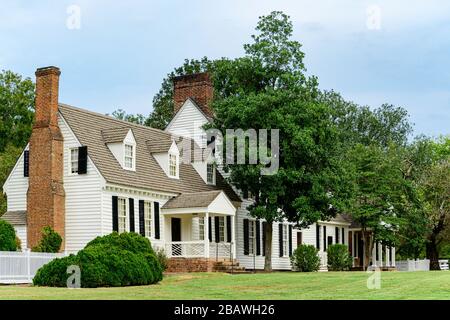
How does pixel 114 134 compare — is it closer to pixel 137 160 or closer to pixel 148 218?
pixel 137 160

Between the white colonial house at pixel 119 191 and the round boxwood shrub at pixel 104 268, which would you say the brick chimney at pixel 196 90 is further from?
the round boxwood shrub at pixel 104 268

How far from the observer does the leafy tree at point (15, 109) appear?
64.3 m

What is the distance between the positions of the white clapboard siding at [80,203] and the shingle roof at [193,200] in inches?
178

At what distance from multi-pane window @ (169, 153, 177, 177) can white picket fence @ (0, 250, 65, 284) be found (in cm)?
1119

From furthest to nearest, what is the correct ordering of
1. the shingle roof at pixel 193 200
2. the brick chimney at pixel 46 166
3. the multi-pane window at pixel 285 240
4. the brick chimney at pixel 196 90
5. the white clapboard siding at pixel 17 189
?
the multi-pane window at pixel 285 240 → the brick chimney at pixel 196 90 → the shingle roof at pixel 193 200 → the white clapboard siding at pixel 17 189 → the brick chimney at pixel 46 166

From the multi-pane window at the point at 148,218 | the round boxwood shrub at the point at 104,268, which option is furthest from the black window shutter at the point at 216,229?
the round boxwood shrub at the point at 104,268

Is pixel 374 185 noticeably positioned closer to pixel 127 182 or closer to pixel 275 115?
pixel 275 115

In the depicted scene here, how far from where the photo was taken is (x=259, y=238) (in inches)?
1796

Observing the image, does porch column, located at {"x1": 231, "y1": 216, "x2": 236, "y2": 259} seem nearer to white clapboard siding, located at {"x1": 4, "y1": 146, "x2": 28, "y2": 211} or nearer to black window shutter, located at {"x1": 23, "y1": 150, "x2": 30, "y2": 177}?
white clapboard siding, located at {"x1": 4, "y1": 146, "x2": 28, "y2": 211}

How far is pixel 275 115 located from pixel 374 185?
1458 cm

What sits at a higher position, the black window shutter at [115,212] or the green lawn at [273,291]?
the black window shutter at [115,212]

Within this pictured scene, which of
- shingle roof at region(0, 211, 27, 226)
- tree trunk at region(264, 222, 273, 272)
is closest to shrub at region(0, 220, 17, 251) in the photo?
shingle roof at region(0, 211, 27, 226)

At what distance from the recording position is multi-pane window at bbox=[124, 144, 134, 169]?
38.2 metres

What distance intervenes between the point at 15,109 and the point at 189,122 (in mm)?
24644
